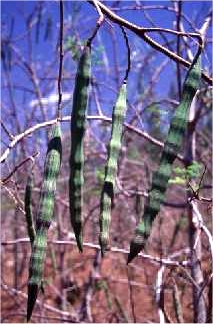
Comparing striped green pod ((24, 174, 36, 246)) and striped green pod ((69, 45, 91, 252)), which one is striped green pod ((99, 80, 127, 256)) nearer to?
striped green pod ((69, 45, 91, 252))

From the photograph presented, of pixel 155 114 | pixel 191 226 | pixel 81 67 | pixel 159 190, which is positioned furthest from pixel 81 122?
pixel 155 114

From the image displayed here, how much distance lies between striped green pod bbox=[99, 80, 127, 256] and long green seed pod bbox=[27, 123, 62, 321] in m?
0.13

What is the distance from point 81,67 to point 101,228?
40 cm

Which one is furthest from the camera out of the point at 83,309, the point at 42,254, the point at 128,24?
the point at 83,309

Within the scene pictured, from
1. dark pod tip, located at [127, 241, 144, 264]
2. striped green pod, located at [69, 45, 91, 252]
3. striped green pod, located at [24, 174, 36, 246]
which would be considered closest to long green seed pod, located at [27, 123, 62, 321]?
striped green pod, located at [69, 45, 91, 252]

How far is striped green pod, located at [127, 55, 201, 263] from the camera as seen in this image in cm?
119

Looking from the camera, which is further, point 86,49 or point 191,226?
point 191,226

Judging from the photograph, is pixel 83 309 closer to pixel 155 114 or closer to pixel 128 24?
pixel 155 114

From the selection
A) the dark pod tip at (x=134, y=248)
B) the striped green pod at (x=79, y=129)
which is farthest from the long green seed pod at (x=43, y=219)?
the dark pod tip at (x=134, y=248)

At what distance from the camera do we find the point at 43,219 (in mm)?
1242

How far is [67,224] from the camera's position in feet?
21.4

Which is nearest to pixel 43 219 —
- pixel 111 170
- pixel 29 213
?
pixel 111 170

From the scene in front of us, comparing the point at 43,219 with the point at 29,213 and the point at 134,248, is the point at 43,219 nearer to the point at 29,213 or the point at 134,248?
the point at 134,248

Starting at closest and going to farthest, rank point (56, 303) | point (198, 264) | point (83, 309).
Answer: point (198, 264)
point (83, 309)
point (56, 303)
